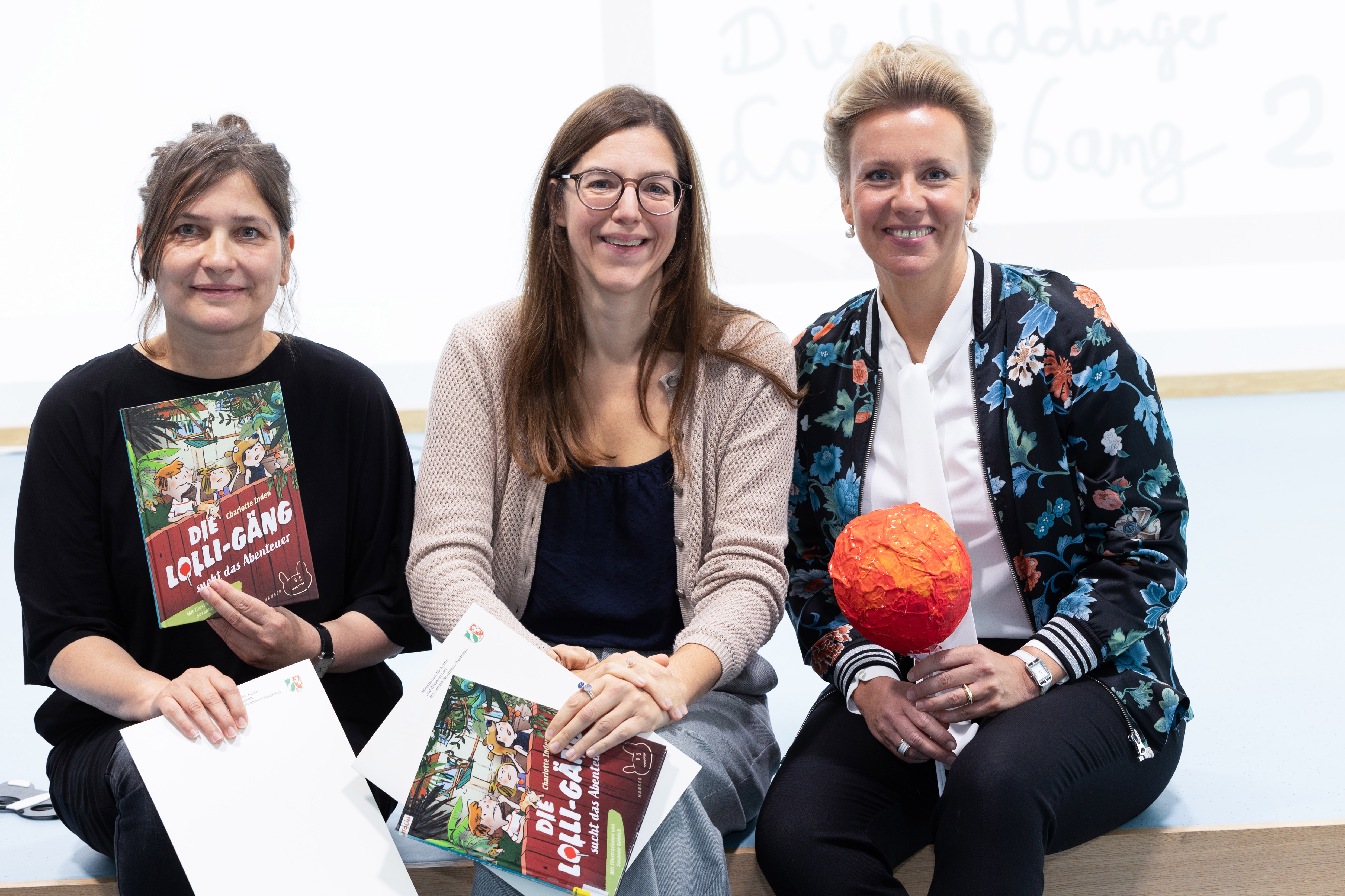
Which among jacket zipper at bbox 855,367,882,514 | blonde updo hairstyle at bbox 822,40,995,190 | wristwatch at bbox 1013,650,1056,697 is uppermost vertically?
blonde updo hairstyle at bbox 822,40,995,190

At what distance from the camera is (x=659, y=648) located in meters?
1.78

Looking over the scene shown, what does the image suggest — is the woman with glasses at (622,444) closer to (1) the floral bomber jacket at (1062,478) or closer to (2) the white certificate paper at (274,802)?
(1) the floral bomber jacket at (1062,478)

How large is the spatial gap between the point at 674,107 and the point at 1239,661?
331 cm

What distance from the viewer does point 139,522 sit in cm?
167

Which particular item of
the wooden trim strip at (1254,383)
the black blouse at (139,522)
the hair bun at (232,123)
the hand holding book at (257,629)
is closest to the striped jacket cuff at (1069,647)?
the black blouse at (139,522)

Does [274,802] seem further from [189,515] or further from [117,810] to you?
[189,515]

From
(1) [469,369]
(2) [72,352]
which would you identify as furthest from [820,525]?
(2) [72,352]

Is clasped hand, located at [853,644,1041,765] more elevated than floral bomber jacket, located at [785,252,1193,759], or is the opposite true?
floral bomber jacket, located at [785,252,1193,759]

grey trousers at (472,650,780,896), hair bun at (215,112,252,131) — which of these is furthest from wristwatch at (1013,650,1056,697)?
hair bun at (215,112,252,131)

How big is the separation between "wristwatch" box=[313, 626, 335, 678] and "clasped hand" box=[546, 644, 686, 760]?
436 mm

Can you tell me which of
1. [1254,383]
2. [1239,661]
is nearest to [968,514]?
[1239,661]

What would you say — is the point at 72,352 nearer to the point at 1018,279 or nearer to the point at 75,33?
the point at 75,33

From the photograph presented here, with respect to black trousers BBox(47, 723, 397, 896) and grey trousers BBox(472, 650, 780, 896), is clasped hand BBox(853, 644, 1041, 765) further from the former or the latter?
black trousers BBox(47, 723, 397, 896)

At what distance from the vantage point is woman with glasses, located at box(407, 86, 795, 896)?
1698mm
